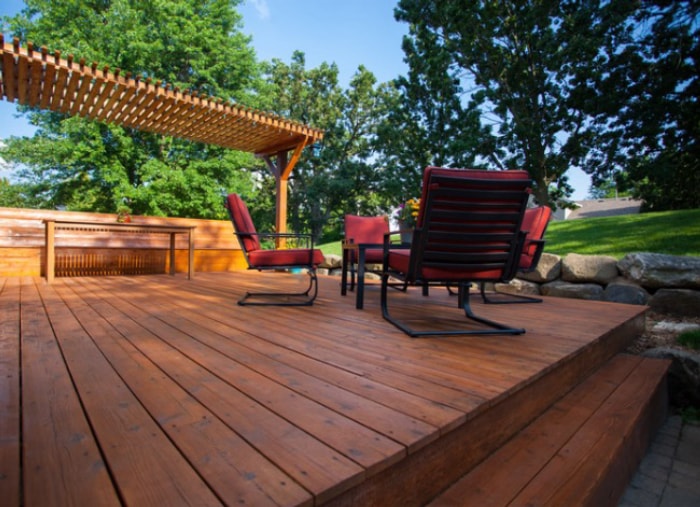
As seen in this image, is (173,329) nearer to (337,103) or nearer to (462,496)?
(462,496)

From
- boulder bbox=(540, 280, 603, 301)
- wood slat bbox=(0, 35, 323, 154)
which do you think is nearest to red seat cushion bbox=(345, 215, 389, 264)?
boulder bbox=(540, 280, 603, 301)

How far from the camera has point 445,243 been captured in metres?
2.03

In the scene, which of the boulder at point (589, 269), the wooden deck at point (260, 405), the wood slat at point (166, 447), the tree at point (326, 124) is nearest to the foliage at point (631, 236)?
the boulder at point (589, 269)

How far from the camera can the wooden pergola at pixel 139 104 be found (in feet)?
13.1

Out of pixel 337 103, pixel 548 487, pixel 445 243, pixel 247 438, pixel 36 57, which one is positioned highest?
pixel 337 103

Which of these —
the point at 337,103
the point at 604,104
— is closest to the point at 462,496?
the point at 604,104

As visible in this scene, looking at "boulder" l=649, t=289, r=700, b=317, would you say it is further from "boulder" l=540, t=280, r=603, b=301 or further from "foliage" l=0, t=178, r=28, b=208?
"foliage" l=0, t=178, r=28, b=208

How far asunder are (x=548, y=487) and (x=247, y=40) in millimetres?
17683

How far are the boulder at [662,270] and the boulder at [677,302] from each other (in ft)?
0.22

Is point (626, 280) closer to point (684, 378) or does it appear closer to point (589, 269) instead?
point (589, 269)

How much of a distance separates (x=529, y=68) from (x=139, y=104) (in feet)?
38.6

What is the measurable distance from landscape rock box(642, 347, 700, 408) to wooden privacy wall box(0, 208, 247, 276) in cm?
607

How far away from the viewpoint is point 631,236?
5234 millimetres

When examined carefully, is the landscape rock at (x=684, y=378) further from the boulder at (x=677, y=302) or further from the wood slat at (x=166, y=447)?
the wood slat at (x=166, y=447)
